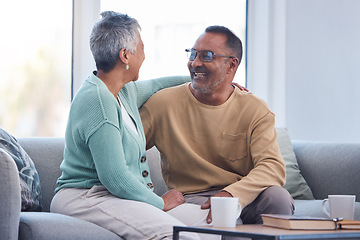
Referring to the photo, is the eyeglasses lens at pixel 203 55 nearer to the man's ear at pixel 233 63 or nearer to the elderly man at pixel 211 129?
the elderly man at pixel 211 129

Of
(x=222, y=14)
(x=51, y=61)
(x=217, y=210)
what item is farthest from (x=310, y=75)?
(x=217, y=210)

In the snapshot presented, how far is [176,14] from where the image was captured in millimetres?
3963

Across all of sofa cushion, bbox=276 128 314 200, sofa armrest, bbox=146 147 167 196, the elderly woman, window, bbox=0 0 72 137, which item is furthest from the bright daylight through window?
the elderly woman

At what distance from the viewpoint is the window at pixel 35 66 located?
3.35 metres

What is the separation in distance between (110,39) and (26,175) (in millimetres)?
651

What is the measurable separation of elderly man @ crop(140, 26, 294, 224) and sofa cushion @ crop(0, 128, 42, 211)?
50 cm

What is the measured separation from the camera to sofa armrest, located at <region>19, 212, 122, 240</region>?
6.13ft

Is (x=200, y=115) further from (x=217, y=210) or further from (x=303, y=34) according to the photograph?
(x=303, y=34)

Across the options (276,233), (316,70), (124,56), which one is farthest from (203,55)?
(316,70)

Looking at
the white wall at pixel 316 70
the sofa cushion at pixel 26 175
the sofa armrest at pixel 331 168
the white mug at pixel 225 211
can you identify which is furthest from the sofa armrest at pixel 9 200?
the white wall at pixel 316 70

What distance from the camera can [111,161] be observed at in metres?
1.96

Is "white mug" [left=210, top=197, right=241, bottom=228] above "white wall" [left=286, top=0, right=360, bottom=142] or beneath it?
beneath

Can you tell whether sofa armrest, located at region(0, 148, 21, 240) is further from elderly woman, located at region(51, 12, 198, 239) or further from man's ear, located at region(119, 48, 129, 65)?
man's ear, located at region(119, 48, 129, 65)

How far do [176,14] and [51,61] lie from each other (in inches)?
37.5
